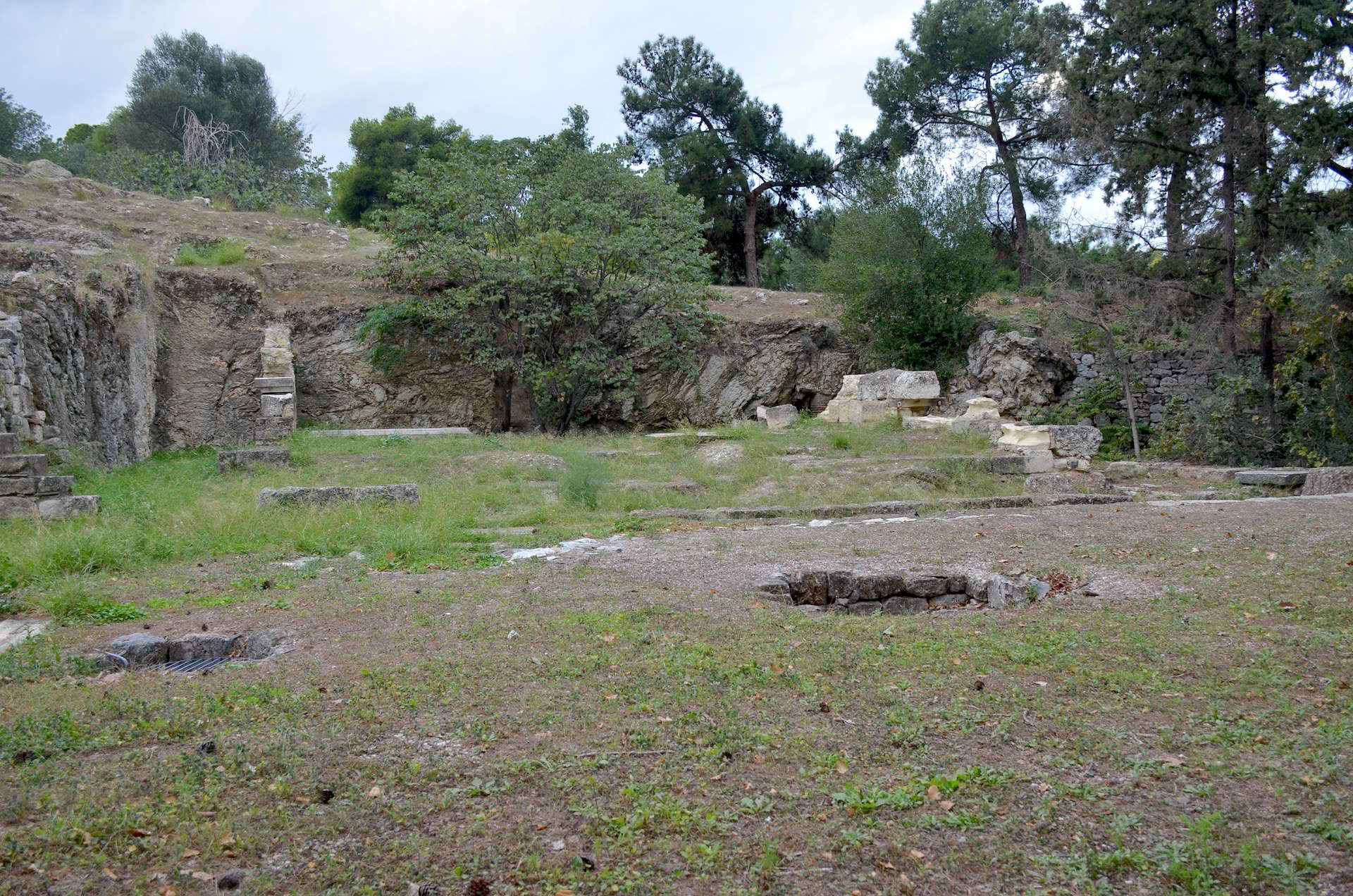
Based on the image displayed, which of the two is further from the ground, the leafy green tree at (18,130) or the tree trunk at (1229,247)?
the leafy green tree at (18,130)

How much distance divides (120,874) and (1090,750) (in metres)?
2.92

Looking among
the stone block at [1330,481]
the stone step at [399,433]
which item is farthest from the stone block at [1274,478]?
the stone step at [399,433]

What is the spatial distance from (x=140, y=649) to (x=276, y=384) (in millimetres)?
13269

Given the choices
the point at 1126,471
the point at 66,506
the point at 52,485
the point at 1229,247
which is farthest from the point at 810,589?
the point at 1229,247

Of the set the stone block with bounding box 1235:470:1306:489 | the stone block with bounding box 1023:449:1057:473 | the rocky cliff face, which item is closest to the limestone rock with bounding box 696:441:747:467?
the stone block with bounding box 1023:449:1057:473

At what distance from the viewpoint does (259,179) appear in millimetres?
27281

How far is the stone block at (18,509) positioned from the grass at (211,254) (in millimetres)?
11766

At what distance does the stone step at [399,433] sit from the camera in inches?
656

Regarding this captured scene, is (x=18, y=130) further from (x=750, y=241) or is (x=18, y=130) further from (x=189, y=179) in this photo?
(x=750, y=241)

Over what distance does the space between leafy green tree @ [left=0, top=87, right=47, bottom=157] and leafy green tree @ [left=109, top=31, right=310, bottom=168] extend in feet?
9.36

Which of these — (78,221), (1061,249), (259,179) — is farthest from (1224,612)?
(259,179)

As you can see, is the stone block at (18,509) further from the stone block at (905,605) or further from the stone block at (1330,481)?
the stone block at (1330,481)

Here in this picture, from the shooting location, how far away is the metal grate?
426cm

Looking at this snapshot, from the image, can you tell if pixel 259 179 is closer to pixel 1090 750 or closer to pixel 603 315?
pixel 603 315
